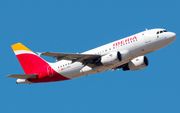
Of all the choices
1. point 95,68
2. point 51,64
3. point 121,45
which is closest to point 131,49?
point 121,45

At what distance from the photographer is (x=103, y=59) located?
42.6m

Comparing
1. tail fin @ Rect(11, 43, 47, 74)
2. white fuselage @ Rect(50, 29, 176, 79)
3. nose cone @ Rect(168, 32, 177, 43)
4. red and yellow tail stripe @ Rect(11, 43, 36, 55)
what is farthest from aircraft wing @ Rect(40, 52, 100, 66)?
red and yellow tail stripe @ Rect(11, 43, 36, 55)

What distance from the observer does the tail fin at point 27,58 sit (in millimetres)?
49625

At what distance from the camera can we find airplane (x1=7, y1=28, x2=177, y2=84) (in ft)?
139

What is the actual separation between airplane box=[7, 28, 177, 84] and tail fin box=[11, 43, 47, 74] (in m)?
0.38

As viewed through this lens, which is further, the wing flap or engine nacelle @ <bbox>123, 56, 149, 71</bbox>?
engine nacelle @ <bbox>123, 56, 149, 71</bbox>

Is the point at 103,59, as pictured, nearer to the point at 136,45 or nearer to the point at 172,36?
the point at 136,45

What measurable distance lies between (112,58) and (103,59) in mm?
1374

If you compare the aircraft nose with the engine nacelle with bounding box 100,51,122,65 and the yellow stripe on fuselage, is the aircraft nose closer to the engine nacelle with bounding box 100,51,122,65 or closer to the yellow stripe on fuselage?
the engine nacelle with bounding box 100,51,122,65

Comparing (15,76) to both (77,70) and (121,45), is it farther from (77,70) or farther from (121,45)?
(121,45)

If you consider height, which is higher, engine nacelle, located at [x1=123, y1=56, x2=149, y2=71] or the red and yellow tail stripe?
the red and yellow tail stripe

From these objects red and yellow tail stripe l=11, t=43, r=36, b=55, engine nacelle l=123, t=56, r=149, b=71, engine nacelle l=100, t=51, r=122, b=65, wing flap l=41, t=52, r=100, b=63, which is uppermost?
red and yellow tail stripe l=11, t=43, r=36, b=55

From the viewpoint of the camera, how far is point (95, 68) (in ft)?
145

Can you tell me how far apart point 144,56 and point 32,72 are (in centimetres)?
1776
